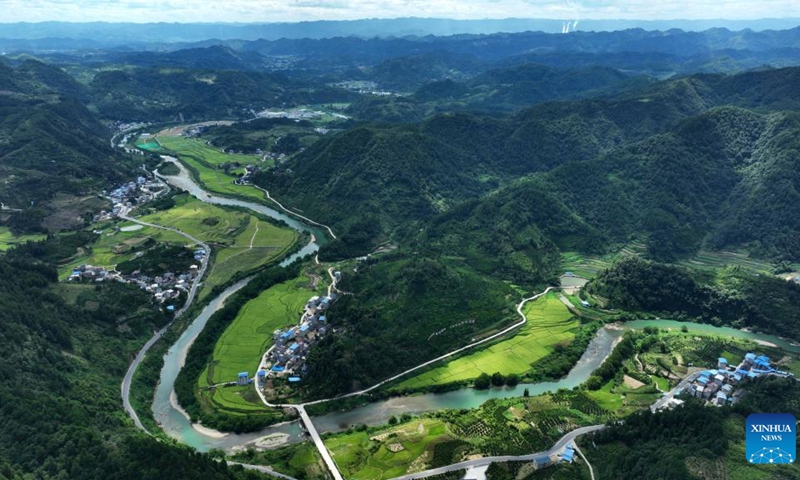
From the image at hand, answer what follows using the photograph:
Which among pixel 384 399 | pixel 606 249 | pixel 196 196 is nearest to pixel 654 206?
pixel 606 249

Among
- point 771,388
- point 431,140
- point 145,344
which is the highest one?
point 431,140

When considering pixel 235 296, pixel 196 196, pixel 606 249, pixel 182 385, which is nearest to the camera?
pixel 182 385

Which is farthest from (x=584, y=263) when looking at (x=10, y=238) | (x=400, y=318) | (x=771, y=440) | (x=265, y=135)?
(x=265, y=135)

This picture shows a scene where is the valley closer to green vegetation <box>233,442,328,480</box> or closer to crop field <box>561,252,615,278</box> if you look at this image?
green vegetation <box>233,442,328,480</box>

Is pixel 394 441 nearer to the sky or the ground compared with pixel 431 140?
nearer to the ground

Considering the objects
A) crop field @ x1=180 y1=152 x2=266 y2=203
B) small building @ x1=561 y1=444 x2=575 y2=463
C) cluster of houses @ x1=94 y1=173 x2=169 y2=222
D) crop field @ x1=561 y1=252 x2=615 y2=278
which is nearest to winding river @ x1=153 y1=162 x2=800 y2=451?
small building @ x1=561 y1=444 x2=575 y2=463

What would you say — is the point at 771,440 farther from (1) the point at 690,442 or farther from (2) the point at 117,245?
(2) the point at 117,245

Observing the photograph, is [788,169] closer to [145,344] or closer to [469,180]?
[469,180]
